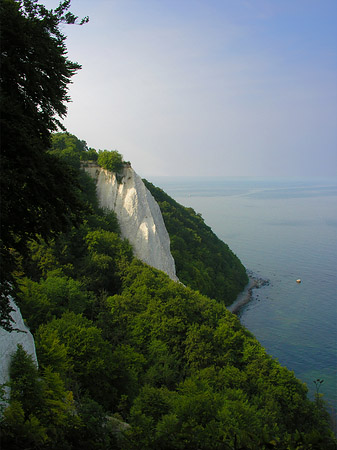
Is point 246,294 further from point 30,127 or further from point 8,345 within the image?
point 30,127

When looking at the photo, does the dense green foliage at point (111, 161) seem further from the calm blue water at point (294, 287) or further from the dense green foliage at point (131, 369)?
the calm blue water at point (294, 287)

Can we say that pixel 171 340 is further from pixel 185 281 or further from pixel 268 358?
pixel 185 281

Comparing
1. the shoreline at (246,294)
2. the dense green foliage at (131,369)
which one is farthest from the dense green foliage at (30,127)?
the shoreline at (246,294)

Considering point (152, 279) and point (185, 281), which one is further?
point (185, 281)

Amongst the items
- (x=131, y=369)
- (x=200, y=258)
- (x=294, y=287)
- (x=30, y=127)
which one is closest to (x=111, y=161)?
(x=200, y=258)

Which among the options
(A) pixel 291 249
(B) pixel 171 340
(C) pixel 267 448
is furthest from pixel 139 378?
(A) pixel 291 249

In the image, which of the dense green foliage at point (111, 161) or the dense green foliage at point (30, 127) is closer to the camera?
the dense green foliage at point (30, 127)
